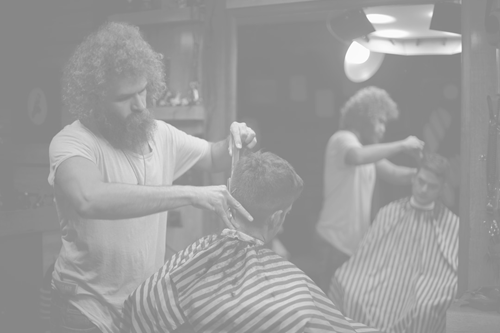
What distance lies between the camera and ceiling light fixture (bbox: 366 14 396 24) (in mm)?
2740

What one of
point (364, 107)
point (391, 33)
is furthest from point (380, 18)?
point (364, 107)

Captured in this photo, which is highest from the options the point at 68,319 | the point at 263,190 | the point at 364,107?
the point at 364,107

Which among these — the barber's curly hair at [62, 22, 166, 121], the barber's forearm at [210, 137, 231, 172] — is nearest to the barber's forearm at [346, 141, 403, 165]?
the barber's forearm at [210, 137, 231, 172]

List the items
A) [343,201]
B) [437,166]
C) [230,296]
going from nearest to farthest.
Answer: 1. [230,296]
2. [437,166]
3. [343,201]

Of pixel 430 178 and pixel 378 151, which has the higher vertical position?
pixel 378 151

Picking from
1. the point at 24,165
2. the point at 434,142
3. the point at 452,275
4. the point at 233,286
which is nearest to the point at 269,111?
the point at 434,142

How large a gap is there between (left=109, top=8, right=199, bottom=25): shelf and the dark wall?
5.81ft

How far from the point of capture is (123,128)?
6.10ft

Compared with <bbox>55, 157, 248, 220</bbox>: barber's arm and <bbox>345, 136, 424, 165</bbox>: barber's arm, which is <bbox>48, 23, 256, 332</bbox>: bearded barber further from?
<bbox>345, 136, 424, 165</bbox>: barber's arm

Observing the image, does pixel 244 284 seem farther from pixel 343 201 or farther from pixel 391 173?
pixel 391 173

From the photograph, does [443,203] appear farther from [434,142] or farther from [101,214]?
[101,214]

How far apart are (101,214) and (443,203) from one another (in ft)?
7.17

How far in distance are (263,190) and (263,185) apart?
16 mm

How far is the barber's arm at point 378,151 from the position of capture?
10.7 ft
